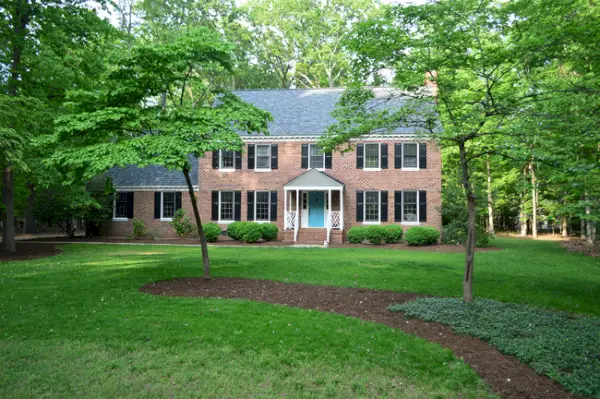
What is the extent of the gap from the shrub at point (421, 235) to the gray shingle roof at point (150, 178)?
42.1ft

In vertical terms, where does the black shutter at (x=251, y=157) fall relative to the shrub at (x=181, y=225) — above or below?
above

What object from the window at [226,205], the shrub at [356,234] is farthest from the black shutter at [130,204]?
the shrub at [356,234]

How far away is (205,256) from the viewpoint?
10.2 m

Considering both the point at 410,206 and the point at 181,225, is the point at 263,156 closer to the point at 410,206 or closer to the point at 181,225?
the point at 181,225

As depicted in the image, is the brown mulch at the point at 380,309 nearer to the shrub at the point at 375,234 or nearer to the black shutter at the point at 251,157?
the shrub at the point at 375,234

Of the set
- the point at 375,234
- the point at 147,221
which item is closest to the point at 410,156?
the point at 375,234

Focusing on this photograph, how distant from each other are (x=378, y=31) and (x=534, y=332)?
5.42 meters

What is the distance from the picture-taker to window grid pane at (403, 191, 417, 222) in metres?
22.0

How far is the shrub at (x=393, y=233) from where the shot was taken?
20.9m

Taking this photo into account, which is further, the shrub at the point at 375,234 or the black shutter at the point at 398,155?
the black shutter at the point at 398,155

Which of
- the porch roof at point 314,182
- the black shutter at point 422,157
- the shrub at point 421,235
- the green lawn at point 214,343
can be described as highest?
the black shutter at point 422,157

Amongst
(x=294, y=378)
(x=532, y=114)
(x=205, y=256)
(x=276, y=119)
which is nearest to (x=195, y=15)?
(x=276, y=119)

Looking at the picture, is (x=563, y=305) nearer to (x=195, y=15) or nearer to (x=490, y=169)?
(x=490, y=169)

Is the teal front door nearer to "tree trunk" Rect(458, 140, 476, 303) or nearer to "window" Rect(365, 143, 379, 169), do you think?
"window" Rect(365, 143, 379, 169)
